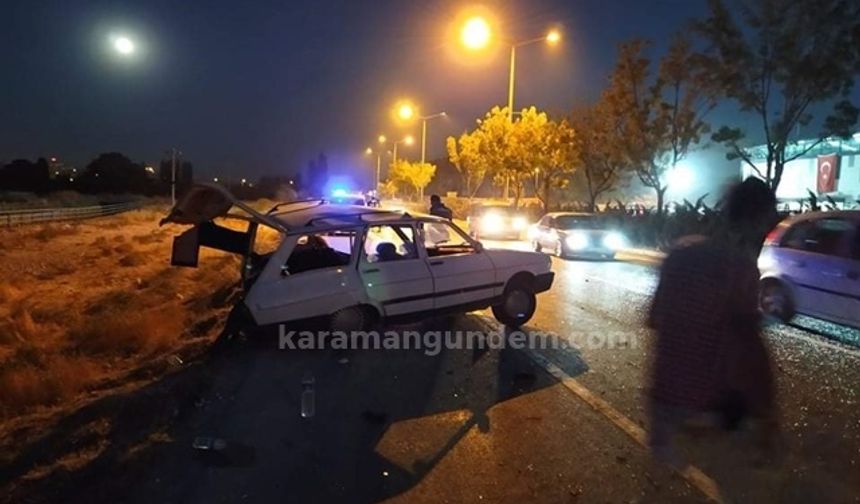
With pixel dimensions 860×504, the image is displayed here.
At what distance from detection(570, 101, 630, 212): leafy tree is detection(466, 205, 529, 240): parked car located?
5.36m

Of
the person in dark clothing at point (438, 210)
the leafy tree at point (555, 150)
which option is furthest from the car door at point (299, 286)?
the leafy tree at point (555, 150)

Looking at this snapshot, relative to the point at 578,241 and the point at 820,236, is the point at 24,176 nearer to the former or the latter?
the point at 578,241

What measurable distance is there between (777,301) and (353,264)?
6.17 meters

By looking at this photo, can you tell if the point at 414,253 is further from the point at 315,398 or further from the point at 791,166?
the point at 791,166

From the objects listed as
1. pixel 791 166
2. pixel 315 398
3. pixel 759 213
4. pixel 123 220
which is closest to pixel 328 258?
pixel 315 398

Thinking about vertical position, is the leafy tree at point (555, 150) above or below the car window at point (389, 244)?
above

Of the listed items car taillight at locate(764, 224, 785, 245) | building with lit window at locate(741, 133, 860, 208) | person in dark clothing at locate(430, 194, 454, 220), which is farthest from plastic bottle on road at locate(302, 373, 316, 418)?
building with lit window at locate(741, 133, 860, 208)

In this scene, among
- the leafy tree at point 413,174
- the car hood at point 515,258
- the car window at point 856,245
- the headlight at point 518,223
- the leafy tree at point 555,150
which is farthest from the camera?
the leafy tree at point 413,174

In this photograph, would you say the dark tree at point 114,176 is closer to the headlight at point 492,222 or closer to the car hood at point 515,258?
the headlight at point 492,222

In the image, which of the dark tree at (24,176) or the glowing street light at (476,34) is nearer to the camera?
the glowing street light at (476,34)

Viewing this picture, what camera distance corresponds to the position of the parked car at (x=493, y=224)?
27531 mm

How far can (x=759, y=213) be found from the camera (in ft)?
11.6

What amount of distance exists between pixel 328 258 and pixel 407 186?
3350 inches

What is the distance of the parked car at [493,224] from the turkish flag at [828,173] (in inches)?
877
